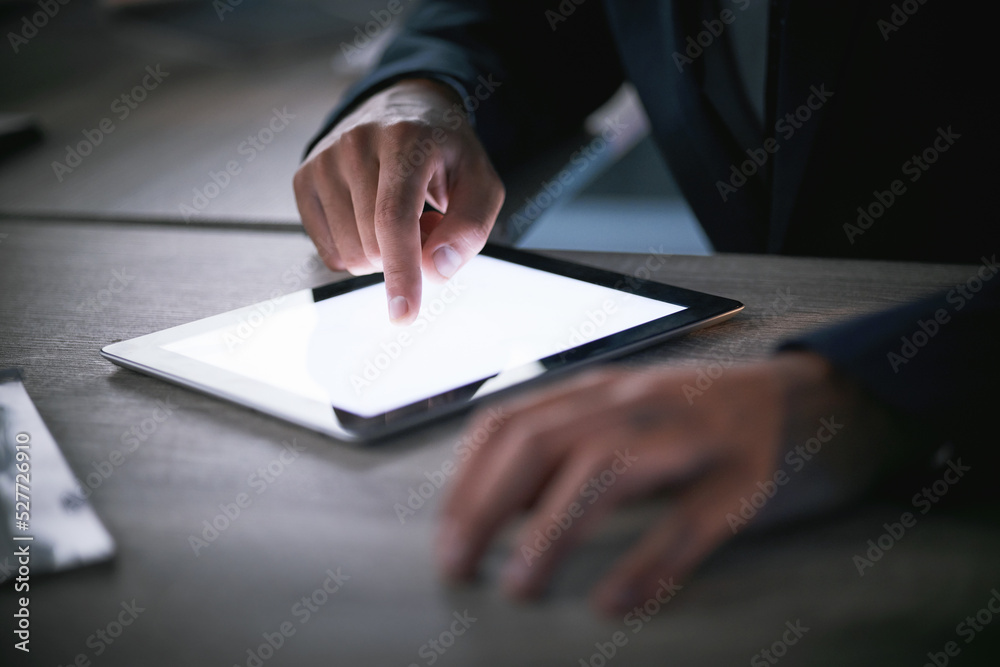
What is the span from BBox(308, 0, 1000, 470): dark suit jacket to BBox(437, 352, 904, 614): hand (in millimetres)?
637

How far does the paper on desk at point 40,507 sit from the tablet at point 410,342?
91 mm

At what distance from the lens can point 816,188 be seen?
3.27 ft

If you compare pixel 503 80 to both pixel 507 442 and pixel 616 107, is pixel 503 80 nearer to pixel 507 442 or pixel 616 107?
pixel 616 107

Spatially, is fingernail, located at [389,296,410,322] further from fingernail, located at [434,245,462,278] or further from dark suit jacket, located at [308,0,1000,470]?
dark suit jacket, located at [308,0,1000,470]

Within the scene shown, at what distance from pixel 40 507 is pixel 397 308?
0.28m

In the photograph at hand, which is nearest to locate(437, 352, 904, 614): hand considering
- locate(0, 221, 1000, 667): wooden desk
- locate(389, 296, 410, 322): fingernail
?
locate(0, 221, 1000, 667): wooden desk

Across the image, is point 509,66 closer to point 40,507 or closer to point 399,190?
point 399,190

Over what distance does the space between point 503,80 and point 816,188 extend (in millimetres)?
466

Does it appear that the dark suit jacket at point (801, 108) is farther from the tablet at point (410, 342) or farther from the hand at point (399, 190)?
the tablet at point (410, 342)

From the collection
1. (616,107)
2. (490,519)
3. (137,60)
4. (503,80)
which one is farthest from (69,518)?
(137,60)

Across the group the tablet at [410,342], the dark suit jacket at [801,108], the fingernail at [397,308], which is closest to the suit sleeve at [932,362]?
the tablet at [410,342]

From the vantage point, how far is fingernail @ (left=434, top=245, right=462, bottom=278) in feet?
2.28

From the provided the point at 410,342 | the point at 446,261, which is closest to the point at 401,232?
the point at 446,261

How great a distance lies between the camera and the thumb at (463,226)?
70 cm
